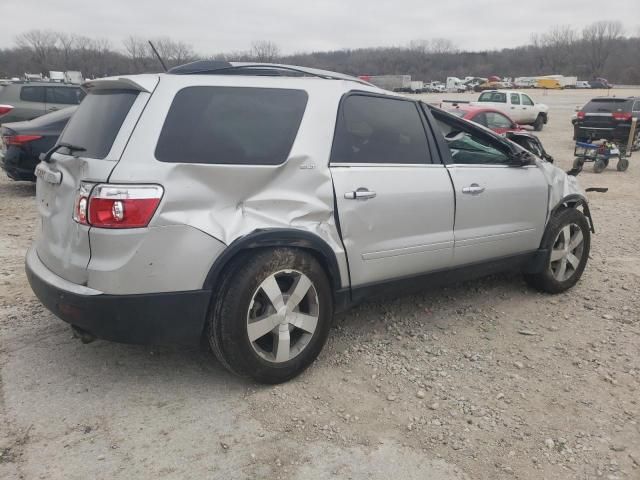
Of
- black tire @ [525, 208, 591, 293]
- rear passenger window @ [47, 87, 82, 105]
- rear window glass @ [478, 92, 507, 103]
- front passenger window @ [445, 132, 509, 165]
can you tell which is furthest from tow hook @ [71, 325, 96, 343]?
rear window glass @ [478, 92, 507, 103]

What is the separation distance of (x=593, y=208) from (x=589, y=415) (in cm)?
627

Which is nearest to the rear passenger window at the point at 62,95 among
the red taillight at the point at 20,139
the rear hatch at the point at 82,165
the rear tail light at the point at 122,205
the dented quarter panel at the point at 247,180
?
the red taillight at the point at 20,139

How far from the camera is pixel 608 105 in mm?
16312

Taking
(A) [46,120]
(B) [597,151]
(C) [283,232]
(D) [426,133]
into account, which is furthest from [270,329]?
(B) [597,151]

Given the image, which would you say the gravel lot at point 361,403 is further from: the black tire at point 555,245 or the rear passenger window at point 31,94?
the rear passenger window at point 31,94

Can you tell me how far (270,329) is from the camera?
283 cm

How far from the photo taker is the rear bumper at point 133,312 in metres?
2.49

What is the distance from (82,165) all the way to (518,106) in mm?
22373

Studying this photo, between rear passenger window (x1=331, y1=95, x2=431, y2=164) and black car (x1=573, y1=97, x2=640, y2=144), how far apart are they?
14.1 m

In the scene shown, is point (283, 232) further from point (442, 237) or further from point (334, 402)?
point (442, 237)

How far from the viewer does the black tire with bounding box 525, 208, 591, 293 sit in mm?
4273

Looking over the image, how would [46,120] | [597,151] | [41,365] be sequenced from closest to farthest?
[41,365] < [46,120] < [597,151]

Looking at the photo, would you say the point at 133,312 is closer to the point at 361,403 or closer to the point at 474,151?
the point at 361,403

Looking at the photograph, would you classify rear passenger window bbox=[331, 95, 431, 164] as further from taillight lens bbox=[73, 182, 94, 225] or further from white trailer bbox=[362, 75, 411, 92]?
taillight lens bbox=[73, 182, 94, 225]
